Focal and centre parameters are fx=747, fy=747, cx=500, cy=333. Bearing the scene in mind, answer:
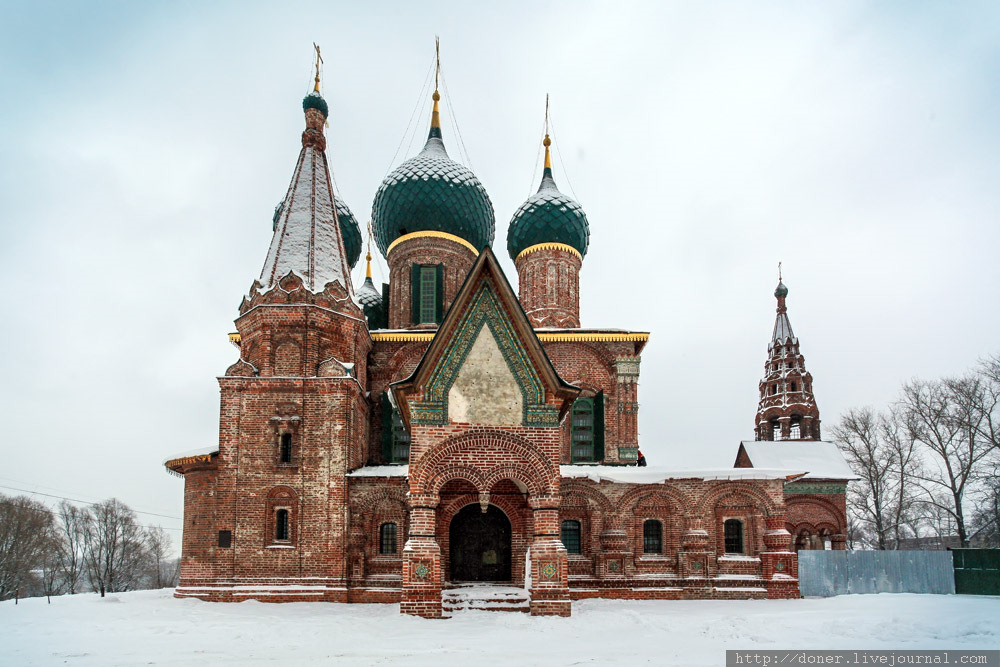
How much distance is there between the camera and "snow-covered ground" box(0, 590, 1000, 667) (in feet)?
27.6

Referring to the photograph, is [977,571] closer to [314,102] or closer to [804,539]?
[804,539]

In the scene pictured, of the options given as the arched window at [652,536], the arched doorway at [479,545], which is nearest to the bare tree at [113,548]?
the arched doorway at [479,545]

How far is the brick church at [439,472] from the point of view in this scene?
11.6m

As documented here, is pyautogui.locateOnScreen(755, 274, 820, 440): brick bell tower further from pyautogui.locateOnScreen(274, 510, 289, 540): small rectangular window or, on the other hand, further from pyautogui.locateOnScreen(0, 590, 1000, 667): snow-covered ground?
pyautogui.locateOnScreen(274, 510, 289, 540): small rectangular window

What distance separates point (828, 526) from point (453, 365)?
18837 millimetres

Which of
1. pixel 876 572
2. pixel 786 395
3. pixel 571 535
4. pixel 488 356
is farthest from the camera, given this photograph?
pixel 786 395

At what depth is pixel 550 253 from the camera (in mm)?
22109

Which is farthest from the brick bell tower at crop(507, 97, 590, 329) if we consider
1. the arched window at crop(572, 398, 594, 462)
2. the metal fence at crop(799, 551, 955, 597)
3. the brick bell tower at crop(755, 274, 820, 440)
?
the brick bell tower at crop(755, 274, 820, 440)

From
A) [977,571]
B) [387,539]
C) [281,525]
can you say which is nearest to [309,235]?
[281,525]

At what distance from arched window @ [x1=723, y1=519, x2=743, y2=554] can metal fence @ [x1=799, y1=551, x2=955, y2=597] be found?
6.34ft

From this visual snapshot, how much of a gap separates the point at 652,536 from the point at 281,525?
26.1ft

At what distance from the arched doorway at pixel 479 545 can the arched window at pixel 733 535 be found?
492cm

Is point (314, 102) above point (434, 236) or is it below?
above

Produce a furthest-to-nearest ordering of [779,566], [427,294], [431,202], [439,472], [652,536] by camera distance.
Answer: [431,202], [427,294], [652,536], [779,566], [439,472]
